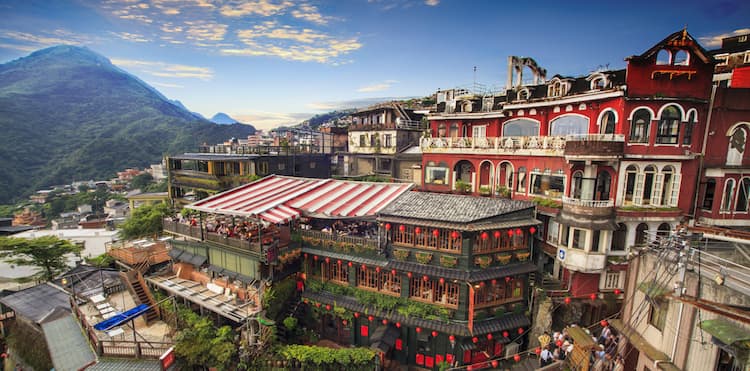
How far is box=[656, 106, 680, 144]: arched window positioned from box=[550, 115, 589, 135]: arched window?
3928 mm

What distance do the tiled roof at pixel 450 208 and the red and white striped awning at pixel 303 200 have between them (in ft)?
5.07

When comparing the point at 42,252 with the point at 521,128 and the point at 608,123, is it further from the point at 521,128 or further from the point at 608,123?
the point at 608,123

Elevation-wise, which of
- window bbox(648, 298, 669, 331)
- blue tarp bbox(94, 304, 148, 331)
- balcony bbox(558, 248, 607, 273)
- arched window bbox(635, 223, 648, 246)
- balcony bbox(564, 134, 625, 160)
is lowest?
blue tarp bbox(94, 304, 148, 331)

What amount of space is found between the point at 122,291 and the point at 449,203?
2993 centimetres

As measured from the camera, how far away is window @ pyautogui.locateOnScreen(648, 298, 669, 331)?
40.1 feet

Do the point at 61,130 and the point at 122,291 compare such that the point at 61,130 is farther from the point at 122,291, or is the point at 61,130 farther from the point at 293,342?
the point at 293,342

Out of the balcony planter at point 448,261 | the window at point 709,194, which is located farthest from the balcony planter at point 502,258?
the window at point 709,194

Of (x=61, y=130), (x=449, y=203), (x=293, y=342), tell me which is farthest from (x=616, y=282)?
(x=61, y=130)

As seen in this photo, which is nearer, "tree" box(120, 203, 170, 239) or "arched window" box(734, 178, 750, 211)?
"arched window" box(734, 178, 750, 211)

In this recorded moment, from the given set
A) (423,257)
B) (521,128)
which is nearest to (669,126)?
(521,128)

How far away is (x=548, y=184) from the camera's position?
2384 centimetres

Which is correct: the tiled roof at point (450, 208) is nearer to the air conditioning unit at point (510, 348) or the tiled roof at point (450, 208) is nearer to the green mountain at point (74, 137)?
the air conditioning unit at point (510, 348)

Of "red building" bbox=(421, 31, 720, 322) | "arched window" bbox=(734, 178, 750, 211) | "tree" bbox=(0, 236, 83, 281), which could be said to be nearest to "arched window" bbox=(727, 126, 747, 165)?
"red building" bbox=(421, 31, 720, 322)

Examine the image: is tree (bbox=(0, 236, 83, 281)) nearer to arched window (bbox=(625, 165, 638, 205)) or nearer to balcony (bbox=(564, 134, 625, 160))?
balcony (bbox=(564, 134, 625, 160))
